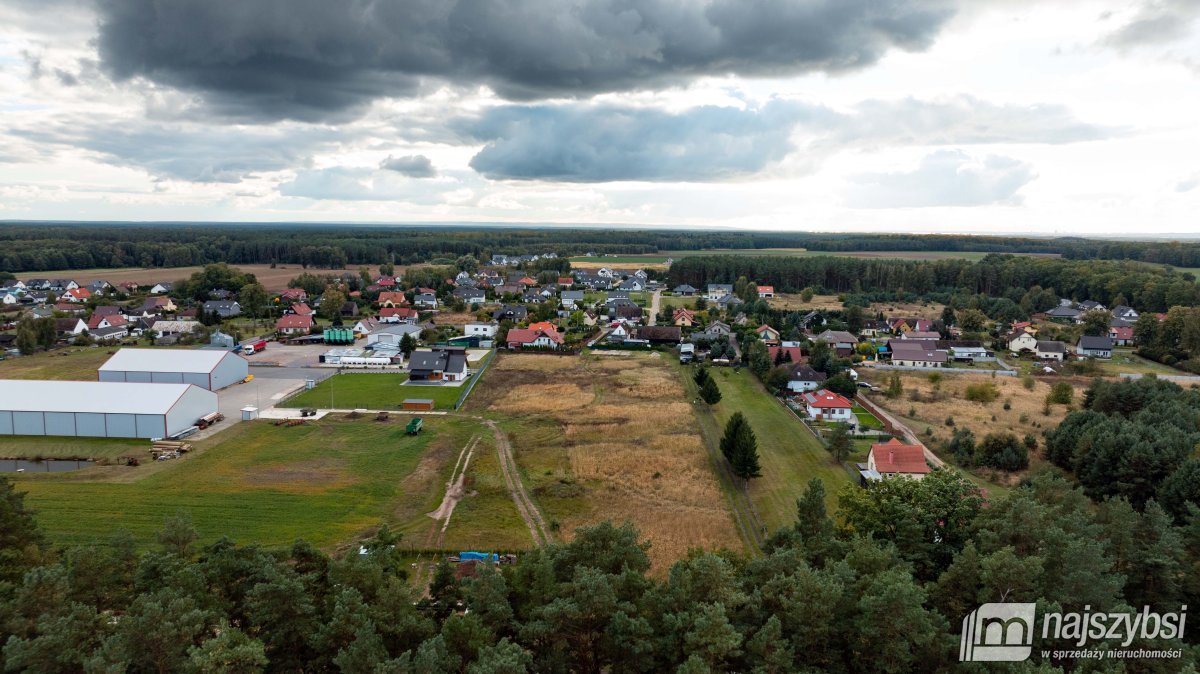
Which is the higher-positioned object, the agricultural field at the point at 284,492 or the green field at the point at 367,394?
the green field at the point at 367,394

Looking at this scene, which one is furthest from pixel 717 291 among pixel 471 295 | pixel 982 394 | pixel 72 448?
pixel 72 448

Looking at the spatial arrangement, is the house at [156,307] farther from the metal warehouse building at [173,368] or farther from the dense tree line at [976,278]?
the dense tree line at [976,278]

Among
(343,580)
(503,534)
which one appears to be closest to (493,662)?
(343,580)

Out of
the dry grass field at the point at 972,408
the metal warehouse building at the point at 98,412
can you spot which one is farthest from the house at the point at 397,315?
the dry grass field at the point at 972,408

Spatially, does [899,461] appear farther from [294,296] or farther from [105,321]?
[294,296]

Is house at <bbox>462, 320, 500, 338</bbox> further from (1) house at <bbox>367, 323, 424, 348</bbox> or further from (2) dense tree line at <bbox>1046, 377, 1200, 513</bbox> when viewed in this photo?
(2) dense tree line at <bbox>1046, 377, 1200, 513</bbox>
